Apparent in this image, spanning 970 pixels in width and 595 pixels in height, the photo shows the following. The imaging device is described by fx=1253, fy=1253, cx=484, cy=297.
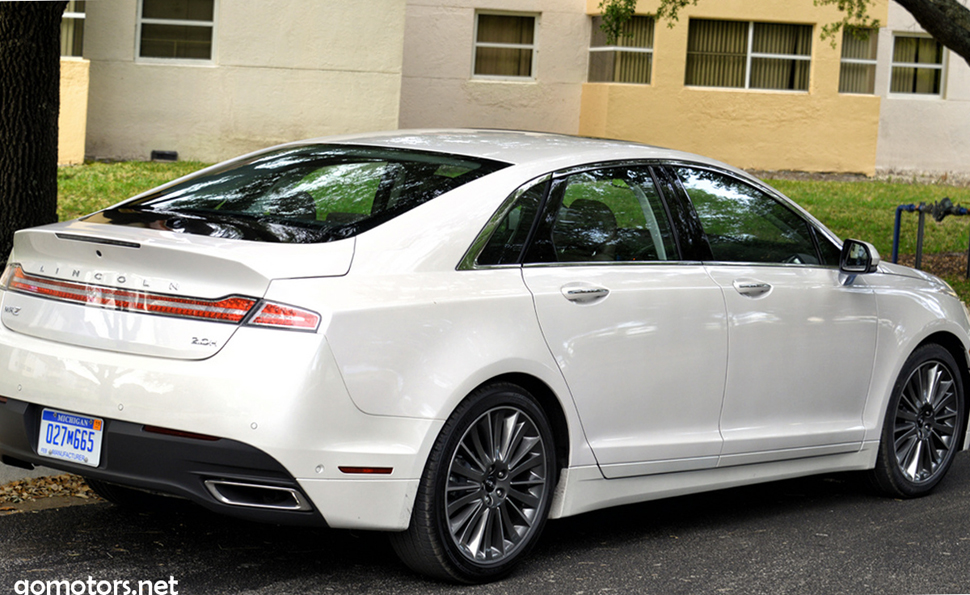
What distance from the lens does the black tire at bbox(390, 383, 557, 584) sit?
445 centimetres

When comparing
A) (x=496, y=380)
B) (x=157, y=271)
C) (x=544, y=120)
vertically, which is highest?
(x=544, y=120)

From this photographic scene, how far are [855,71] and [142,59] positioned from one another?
1374cm

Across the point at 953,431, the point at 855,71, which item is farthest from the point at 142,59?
the point at 953,431

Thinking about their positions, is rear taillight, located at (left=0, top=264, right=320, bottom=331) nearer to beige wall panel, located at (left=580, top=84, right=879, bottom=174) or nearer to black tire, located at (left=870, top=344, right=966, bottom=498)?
black tire, located at (left=870, top=344, right=966, bottom=498)

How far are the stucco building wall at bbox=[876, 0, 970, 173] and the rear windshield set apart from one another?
21.0 meters

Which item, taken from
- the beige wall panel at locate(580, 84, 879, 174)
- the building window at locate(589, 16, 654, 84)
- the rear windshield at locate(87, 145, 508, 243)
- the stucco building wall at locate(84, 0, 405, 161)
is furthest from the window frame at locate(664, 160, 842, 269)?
the building window at locate(589, 16, 654, 84)

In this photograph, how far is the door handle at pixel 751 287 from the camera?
5.55m

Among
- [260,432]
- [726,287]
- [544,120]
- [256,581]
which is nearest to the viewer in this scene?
[260,432]

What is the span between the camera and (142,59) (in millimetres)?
19078

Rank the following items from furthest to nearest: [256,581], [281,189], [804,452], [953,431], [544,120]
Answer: [544,120] → [953,431] → [804,452] → [281,189] → [256,581]

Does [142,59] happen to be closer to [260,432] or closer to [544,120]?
[544,120]

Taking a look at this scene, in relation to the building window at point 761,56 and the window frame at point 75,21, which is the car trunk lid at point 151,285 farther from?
the building window at point 761,56

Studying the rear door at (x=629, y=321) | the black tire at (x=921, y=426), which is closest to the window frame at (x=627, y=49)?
the black tire at (x=921, y=426)

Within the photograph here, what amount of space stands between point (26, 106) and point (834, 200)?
15.0m
